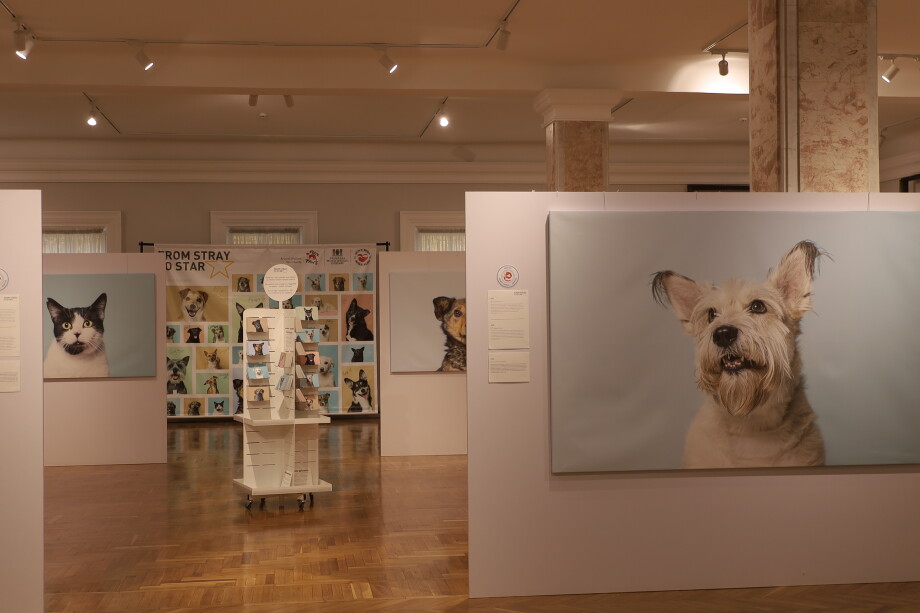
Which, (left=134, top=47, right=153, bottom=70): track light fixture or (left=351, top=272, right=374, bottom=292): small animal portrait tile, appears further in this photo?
(left=351, top=272, right=374, bottom=292): small animal portrait tile

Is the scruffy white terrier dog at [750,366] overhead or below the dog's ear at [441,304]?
below

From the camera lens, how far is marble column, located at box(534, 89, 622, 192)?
31.6 ft

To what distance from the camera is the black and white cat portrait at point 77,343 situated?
35.4 ft

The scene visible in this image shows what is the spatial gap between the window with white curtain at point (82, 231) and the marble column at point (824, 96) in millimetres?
11370

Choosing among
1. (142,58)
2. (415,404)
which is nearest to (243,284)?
A: (415,404)

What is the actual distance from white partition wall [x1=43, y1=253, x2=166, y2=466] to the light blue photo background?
0.06 meters

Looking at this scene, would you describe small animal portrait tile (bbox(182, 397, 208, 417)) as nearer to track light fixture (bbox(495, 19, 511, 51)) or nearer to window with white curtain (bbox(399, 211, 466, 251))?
window with white curtain (bbox(399, 211, 466, 251))

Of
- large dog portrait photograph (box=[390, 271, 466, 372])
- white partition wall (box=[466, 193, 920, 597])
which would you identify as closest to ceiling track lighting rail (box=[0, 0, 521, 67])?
large dog portrait photograph (box=[390, 271, 466, 372])

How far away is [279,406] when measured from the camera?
320 inches

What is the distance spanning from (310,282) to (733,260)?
10.3 metres

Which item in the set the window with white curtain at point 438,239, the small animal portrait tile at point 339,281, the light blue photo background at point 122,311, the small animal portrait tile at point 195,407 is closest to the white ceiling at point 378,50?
the light blue photo background at point 122,311

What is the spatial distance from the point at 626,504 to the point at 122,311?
7.40 metres

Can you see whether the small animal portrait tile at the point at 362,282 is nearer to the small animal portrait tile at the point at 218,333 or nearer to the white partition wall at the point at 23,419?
the small animal portrait tile at the point at 218,333

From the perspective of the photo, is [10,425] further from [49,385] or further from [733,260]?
[49,385]
